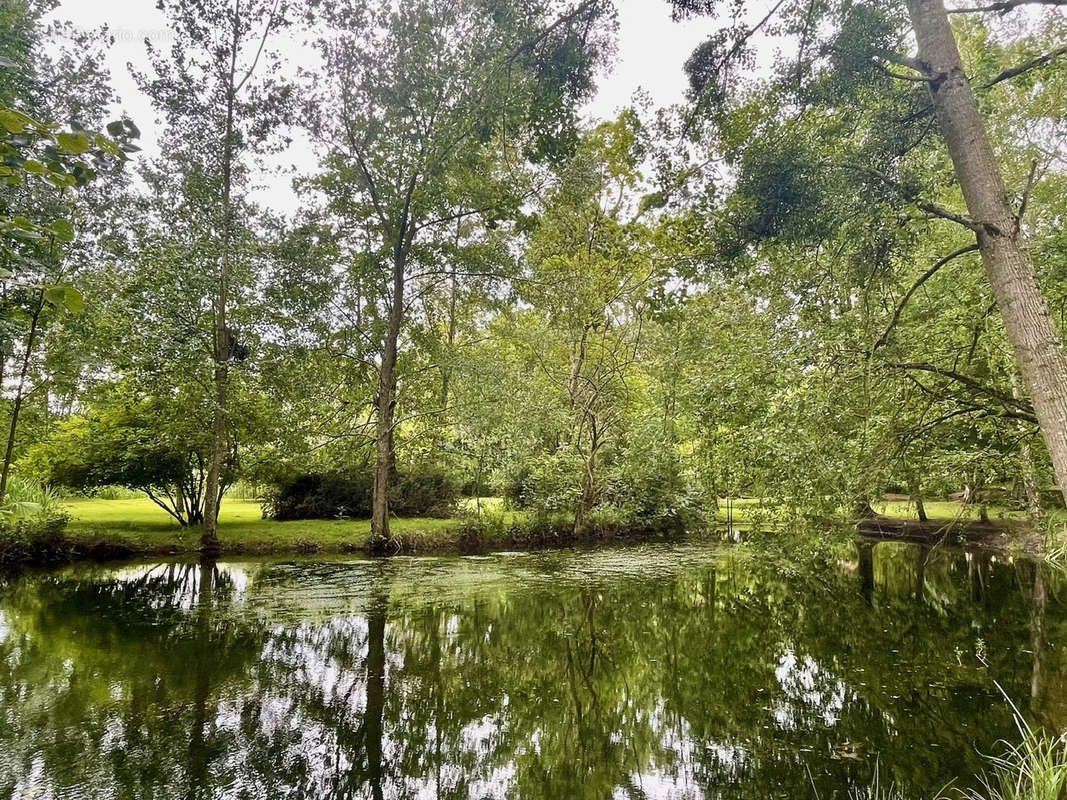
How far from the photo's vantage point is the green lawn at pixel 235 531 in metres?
14.2

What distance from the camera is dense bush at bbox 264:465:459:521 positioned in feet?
61.9

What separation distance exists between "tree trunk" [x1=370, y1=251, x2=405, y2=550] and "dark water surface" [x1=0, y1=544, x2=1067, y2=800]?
177 inches

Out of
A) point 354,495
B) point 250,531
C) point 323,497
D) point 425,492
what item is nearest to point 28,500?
point 250,531

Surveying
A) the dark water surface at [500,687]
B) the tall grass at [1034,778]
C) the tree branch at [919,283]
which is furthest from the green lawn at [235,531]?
the tall grass at [1034,778]

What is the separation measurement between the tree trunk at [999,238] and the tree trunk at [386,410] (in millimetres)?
14426

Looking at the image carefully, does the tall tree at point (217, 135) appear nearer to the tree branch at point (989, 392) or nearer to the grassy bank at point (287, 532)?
the grassy bank at point (287, 532)

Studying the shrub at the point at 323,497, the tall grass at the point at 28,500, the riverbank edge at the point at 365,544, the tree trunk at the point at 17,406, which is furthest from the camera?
the shrub at the point at 323,497

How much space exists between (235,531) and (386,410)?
17.9 ft

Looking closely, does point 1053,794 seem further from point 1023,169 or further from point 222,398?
point 222,398

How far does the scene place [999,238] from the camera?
433 centimetres

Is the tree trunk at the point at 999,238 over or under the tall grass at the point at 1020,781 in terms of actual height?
over

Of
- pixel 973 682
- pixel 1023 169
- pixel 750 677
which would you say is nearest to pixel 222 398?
pixel 750 677

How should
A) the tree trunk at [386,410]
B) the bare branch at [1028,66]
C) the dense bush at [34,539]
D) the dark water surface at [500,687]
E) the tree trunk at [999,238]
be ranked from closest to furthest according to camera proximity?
1. the tree trunk at [999,238]
2. the bare branch at [1028,66]
3. the dark water surface at [500,687]
4. the dense bush at [34,539]
5. the tree trunk at [386,410]

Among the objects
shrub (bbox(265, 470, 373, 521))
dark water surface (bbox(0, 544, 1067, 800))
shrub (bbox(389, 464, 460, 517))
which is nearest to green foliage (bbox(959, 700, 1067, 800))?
dark water surface (bbox(0, 544, 1067, 800))
